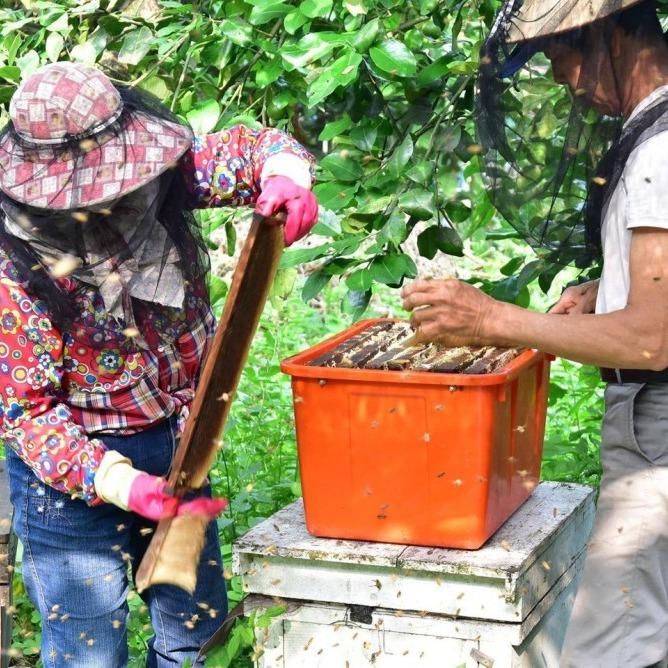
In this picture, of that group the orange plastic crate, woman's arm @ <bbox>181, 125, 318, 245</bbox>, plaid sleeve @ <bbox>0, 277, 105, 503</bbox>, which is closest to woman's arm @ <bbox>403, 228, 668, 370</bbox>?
the orange plastic crate

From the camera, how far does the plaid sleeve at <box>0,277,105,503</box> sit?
2.28 metres

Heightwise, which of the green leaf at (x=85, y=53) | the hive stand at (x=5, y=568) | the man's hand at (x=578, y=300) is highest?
the green leaf at (x=85, y=53)

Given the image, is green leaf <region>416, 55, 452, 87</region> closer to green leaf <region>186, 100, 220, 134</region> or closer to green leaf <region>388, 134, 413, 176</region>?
green leaf <region>388, 134, 413, 176</region>

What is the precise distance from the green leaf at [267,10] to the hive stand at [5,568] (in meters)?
1.36

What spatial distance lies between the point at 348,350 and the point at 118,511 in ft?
2.09

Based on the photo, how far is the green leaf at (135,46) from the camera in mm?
3146

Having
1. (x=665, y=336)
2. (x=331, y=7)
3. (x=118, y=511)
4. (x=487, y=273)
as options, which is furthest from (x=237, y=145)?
(x=487, y=273)

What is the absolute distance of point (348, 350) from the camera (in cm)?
266

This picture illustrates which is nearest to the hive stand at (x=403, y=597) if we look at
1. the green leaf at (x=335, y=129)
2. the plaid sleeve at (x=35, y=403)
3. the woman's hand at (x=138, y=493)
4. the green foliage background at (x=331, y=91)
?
the green foliage background at (x=331, y=91)

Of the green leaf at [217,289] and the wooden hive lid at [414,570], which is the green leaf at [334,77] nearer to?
the green leaf at [217,289]

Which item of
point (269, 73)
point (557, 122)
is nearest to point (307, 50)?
point (269, 73)

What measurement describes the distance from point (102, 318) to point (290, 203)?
0.46 meters

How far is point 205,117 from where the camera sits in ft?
9.70

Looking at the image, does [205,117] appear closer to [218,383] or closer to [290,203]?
[290,203]
